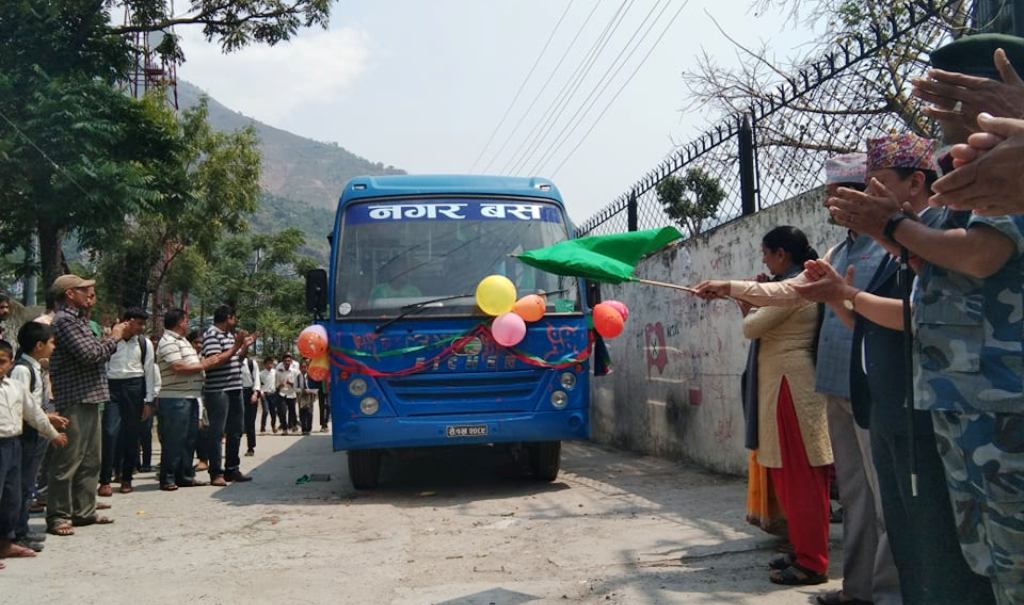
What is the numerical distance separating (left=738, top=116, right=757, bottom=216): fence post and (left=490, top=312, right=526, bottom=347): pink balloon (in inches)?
85.8

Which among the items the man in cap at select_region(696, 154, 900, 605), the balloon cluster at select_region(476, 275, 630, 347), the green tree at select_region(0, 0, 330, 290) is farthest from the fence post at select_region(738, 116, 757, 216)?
the green tree at select_region(0, 0, 330, 290)

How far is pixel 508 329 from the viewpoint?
653 centimetres

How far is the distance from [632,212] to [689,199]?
1.46 meters

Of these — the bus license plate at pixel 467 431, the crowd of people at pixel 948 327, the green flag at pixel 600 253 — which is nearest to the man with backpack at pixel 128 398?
the bus license plate at pixel 467 431

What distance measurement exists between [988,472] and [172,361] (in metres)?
7.37

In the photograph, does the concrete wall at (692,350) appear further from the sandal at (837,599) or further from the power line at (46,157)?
the power line at (46,157)

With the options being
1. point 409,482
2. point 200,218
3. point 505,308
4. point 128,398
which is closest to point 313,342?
point 505,308

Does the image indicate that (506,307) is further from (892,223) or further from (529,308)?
(892,223)

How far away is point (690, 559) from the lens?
4.47 metres

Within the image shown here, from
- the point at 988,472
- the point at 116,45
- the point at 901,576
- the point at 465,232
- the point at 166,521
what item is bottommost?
the point at 166,521

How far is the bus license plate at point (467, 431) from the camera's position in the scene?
666cm

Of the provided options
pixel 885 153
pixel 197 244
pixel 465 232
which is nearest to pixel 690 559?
pixel 885 153

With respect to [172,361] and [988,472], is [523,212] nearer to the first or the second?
[172,361]

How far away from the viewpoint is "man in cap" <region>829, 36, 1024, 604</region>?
1.91m
